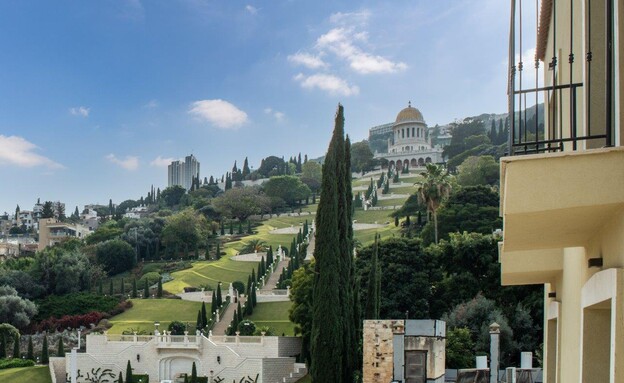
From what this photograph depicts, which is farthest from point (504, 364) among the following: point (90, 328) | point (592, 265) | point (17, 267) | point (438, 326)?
point (17, 267)

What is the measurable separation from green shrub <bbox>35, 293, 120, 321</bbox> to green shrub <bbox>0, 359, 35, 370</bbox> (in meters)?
12.4

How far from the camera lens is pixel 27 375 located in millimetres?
37625

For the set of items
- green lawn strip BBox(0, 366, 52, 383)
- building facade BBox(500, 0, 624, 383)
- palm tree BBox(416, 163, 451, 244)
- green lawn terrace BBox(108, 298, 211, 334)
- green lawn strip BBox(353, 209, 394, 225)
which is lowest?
green lawn strip BBox(0, 366, 52, 383)

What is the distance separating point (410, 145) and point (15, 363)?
9311 centimetres

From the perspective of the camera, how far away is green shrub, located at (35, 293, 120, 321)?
5219 centimetres

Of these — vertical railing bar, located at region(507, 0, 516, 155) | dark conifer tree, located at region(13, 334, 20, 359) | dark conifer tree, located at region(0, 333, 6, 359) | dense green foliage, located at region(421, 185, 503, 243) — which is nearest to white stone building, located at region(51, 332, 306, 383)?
dark conifer tree, located at region(13, 334, 20, 359)

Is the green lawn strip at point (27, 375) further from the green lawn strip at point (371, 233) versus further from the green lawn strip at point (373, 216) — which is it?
the green lawn strip at point (373, 216)

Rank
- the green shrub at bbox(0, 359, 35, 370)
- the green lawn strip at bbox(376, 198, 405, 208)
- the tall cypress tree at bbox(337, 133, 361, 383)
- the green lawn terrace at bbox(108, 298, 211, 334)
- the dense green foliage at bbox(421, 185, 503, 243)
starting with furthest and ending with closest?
the green lawn strip at bbox(376, 198, 405, 208) < the dense green foliage at bbox(421, 185, 503, 243) < the green lawn terrace at bbox(108, 298, 211, 334) < the green shrub at bbox(0, 359, 35, 370) < the tall cypress tree at bbox(337, 133, 361, 383)

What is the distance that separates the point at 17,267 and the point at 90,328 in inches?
692

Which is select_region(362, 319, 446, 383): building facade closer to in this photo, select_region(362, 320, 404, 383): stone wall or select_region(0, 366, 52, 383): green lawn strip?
select_region(362, 320, 404, 383): stone wall

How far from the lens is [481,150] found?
9850 centimetres

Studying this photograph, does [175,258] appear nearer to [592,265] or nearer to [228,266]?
[228,266]

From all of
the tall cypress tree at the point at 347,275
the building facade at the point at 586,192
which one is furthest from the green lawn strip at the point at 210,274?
the building facade at the point at 586,192

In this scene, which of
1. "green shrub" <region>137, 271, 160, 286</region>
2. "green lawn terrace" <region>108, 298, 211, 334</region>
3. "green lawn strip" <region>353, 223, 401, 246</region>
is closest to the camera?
"green lawn terrace" <region>108, 298, 211, 334</region>
